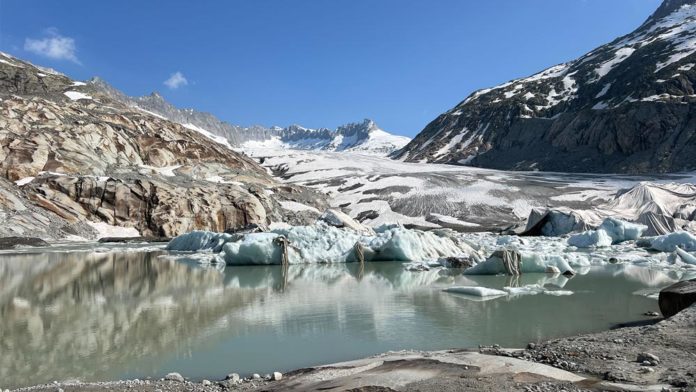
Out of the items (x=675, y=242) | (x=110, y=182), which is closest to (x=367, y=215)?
(x=110, y=182)

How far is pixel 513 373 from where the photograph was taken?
5.09 metres

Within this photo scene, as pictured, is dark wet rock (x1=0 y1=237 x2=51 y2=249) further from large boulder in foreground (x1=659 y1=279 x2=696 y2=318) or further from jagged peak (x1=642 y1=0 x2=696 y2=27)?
jagged peak (x1=642 y1=0 x2=696 y2=27)

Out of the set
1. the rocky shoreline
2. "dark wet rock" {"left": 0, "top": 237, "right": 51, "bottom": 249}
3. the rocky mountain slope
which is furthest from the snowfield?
the rocky shoreline

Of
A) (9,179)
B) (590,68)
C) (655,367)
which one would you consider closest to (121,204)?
(9,179)

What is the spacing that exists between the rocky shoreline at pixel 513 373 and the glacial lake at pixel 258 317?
0.83 metres

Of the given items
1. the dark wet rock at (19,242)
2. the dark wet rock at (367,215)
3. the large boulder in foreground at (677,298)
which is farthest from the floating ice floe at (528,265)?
the dark wet rock at (367,215)

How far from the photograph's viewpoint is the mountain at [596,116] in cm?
8731

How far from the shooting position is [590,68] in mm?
128375

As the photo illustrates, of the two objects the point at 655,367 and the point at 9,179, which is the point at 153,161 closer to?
the point at 9,179

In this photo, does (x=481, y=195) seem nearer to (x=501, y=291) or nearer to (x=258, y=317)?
(x=501, y=291)

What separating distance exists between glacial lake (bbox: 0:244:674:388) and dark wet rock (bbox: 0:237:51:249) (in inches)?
614

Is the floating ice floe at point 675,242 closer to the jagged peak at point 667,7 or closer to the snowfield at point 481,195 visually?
the snowfield at point 481,195

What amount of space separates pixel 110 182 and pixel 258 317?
3930cm

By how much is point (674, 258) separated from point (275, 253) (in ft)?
55.2
